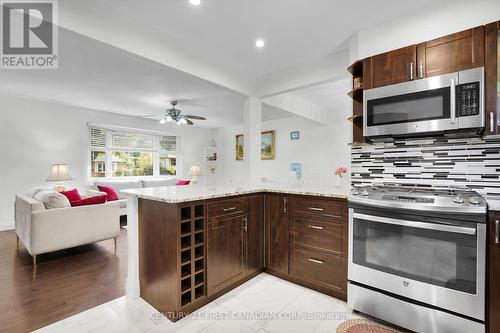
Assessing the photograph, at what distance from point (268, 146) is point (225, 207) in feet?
14.5

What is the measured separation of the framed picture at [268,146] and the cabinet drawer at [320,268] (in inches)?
163

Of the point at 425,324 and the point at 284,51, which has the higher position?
the point at 284,51

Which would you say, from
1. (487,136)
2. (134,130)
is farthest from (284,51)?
(134,130)

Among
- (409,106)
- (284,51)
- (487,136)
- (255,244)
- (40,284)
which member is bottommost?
(40,284)

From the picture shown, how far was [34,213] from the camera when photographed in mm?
2695

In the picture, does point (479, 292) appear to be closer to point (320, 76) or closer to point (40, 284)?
point (320, 76)

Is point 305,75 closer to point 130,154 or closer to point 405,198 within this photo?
point 405,198

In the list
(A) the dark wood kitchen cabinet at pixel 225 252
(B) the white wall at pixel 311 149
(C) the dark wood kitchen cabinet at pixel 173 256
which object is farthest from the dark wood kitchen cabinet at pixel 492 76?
(B) the white wall at pixel 311 149

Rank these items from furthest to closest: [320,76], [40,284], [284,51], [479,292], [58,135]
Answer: [58,135] → [320,76] → [284,51] → [40,284] → [479,292]

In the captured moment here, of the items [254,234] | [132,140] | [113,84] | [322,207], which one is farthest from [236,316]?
[132,140]

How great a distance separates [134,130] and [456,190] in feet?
20.6

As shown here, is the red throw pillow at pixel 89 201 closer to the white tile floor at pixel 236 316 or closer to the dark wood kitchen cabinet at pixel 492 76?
the white tile floor at pixel 236 316

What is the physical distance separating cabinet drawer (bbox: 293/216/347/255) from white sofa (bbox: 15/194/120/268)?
2.57 metres

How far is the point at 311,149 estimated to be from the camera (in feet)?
18.4
